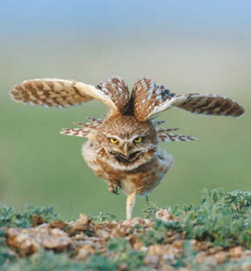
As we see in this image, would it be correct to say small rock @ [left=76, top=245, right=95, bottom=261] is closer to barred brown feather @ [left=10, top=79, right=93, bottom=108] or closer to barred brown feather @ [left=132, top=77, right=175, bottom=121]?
barred brown feather @ [left=132, top=77, right=175, bottom=121]

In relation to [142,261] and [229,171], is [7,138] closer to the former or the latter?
[229,171]

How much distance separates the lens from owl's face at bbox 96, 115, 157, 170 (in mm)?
9305

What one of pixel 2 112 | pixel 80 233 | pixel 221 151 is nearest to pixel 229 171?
pixel 221 151

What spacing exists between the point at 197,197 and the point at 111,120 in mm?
7582

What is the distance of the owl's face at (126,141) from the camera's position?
30.5 feet

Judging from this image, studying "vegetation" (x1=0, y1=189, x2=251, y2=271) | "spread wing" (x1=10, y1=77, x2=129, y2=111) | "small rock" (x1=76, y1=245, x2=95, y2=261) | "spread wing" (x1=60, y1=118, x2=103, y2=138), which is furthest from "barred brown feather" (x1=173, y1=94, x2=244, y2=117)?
"small rock" (x1=76, y1=245, x2=95, y2=261)

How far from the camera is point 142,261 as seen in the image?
21.4 ft

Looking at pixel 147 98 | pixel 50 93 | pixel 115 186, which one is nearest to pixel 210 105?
pixel 147 98

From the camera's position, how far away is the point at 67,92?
31.7ft

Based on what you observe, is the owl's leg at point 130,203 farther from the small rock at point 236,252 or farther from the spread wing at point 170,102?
the small rock at point 236,252

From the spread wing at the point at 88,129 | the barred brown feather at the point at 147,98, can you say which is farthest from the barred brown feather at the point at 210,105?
the spread wing at the point at 88,129

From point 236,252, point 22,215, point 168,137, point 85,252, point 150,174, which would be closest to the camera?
point 85,252

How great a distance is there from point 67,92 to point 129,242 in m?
2.91

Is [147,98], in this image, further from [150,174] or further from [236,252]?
[236,252]
